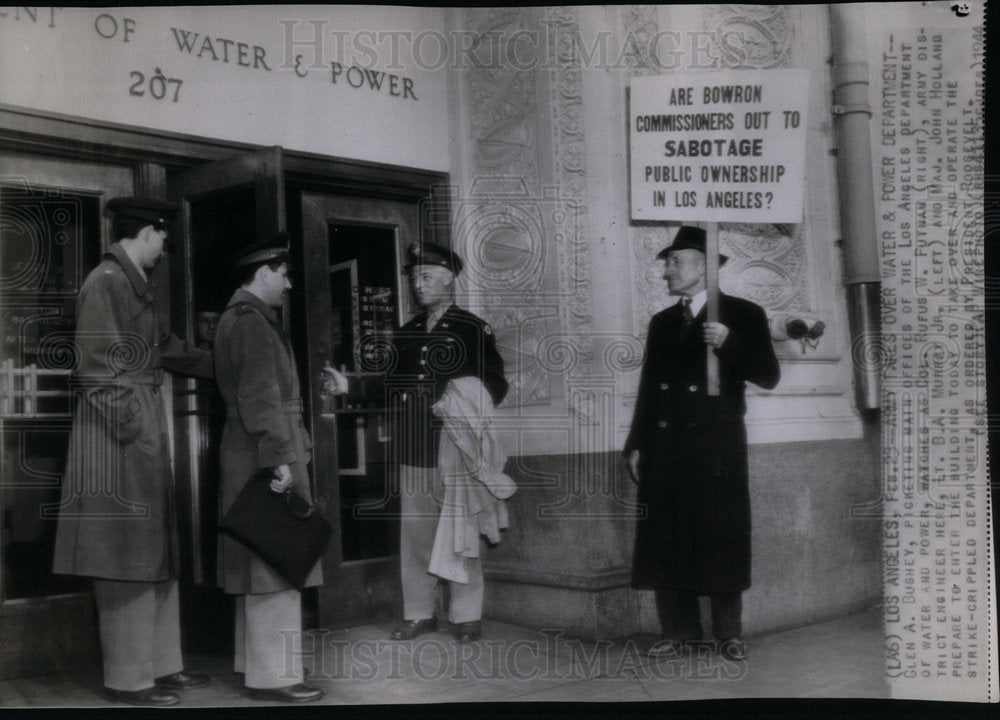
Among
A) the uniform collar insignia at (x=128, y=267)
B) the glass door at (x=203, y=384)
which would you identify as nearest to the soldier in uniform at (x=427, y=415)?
the glass door at (x=203, y=384)

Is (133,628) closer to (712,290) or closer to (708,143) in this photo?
(712,290)

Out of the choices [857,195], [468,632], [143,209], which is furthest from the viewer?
[857,195]

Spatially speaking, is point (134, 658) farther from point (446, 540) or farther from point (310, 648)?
point (446, 540)

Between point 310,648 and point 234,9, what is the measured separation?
2344 mm

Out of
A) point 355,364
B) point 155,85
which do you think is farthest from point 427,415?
point 155,85

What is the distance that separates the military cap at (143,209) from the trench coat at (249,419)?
386 millimetres

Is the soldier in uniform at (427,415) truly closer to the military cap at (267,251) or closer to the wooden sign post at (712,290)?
the military cap at (267,251)

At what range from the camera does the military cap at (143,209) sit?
3326 millimetres

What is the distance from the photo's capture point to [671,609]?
3574mm

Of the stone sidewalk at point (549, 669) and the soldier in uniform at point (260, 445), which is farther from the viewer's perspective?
the stone sidewalk at point (549, 669)

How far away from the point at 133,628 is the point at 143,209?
1.42 m

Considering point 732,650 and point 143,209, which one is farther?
point 732,650

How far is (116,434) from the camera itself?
3.30m

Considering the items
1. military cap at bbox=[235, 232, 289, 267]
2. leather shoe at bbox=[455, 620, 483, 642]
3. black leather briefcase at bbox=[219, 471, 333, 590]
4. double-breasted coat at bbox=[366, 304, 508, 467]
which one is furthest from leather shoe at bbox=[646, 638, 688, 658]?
military cap at bbox=[235, 232, 289, 267]
